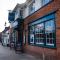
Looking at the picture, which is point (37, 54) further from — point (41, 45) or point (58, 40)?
point (58, 40)

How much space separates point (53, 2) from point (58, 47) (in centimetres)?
371

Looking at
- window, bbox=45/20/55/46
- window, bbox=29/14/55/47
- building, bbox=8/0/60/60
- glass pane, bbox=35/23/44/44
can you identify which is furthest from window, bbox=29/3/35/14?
window, bbox=45/20/55/46

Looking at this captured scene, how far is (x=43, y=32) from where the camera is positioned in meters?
21.2

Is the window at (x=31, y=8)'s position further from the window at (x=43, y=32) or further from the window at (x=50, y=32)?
the window at (x=50, y=32)

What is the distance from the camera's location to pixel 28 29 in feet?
89.5

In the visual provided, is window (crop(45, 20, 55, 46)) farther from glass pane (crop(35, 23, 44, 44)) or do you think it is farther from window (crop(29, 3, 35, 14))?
window (crop(29, 3, 35, 14))

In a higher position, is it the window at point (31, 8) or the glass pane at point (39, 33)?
the window at point (31, 8)

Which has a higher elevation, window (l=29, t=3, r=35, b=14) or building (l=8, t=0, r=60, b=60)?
window (l=29, t=3, r=35, b=14)

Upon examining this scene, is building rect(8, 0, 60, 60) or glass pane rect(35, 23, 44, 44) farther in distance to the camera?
glass pane rect(35, 23, 44, 44)

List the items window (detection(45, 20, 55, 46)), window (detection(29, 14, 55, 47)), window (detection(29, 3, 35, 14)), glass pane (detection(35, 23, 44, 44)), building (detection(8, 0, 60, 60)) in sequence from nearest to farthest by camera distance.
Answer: building (detection(8, 0, 60, 60)) → window (detection(45, 20, 55, 46)) → window (detection(29, 14, 55, 47)) → glass pane (detection(35, 23, 44, 44)) → window (detection(29, 3, 35, 14))

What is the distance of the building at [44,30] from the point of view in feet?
57.8

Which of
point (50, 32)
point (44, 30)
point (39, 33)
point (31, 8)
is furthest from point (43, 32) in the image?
point (31, 8)

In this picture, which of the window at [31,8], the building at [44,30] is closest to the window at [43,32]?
the building at [44,30]

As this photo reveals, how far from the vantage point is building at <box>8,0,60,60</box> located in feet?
57.8
